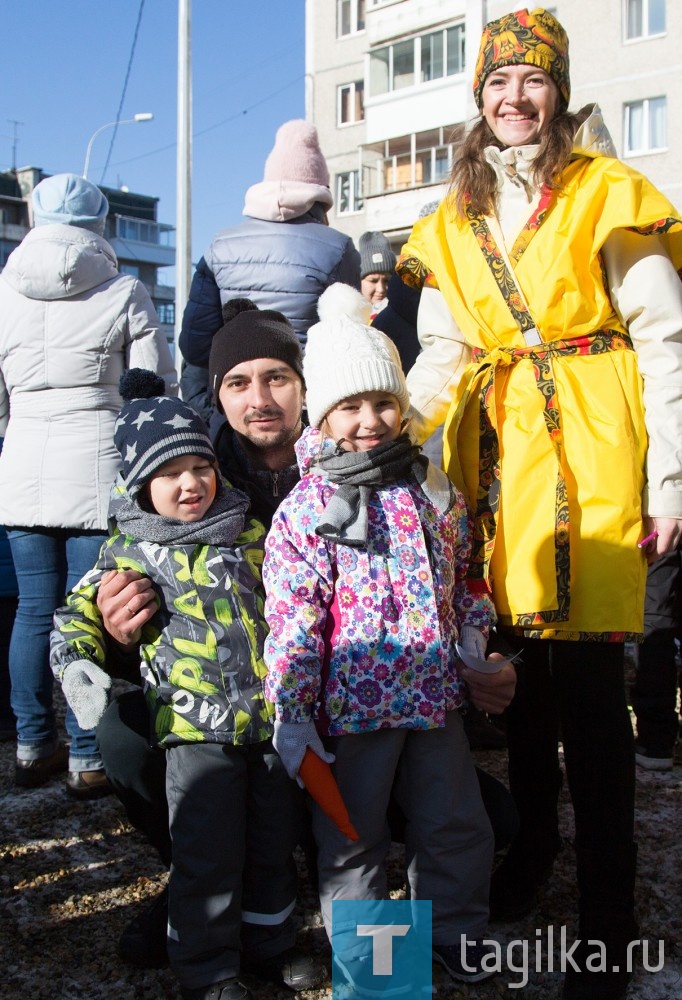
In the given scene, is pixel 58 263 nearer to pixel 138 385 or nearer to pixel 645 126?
pixel 138 385

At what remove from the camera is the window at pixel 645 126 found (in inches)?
811

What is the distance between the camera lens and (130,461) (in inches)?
89.7

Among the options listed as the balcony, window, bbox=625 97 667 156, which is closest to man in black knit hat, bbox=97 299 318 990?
window, bbox=625 97 667 156

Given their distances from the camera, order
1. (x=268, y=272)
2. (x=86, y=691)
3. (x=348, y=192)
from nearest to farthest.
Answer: (x=86, y=691)
(x=268, y=272)
(x=348, y=192)

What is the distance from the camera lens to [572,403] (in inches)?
81.2

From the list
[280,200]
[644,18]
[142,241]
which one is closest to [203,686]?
[280,200]

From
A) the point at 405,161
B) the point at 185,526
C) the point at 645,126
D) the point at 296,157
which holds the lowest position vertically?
the point at 185,526

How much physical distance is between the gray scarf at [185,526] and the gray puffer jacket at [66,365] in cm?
110

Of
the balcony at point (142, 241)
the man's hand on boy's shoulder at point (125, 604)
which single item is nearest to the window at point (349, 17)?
the man's hand on boy's shoulder at point (125, 604)

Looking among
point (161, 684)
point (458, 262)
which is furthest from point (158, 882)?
Answer: point (458, 262)

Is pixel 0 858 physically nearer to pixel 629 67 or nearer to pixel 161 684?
Result: pixel 161 684

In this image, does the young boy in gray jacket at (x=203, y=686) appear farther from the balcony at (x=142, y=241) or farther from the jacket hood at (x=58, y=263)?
the balcony at (x=142, y=241)

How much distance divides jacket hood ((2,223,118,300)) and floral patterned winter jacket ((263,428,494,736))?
1705 mm

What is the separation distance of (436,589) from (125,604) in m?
0.72
